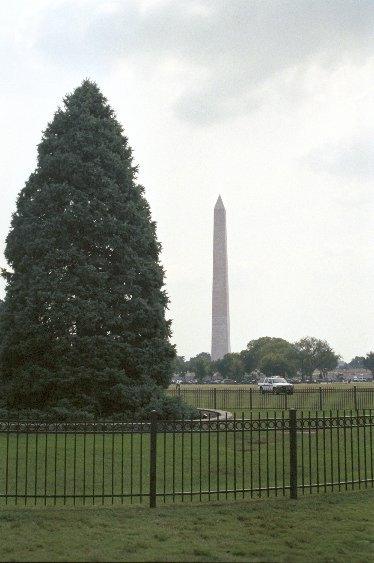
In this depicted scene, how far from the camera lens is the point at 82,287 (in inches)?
930

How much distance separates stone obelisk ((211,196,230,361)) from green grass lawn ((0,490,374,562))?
233 feet

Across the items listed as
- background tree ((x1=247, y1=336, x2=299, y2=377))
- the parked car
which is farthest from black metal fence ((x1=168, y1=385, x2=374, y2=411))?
background tree ((x1=247, y1=336, x2=299, y2=377))

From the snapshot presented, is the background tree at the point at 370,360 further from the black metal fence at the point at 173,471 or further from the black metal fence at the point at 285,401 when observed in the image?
the black metal fence at the point at 173,471

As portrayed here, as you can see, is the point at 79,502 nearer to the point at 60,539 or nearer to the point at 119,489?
the point at 119,489

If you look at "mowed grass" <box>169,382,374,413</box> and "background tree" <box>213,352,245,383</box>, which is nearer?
"mowed grass" <box>169,382,374,413</box>

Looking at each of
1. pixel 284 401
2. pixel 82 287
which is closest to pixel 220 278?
pixel 284 401

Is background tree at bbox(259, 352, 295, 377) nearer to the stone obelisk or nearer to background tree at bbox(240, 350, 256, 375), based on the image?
background tree at bbox(240, 350, 256, 375)

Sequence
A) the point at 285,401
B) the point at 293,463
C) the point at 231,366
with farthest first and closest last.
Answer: the point at 231,366 < the point at 285,401 < the point at 293,463

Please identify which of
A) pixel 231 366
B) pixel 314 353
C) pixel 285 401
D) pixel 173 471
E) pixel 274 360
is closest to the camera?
pixel 173 471

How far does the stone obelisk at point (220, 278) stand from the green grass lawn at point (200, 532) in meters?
71.2

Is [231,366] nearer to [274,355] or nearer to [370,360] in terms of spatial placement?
[274,355]

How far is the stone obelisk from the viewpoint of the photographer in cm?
8203

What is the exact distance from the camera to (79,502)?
11148 mm

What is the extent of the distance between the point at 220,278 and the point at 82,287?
60.6 m
